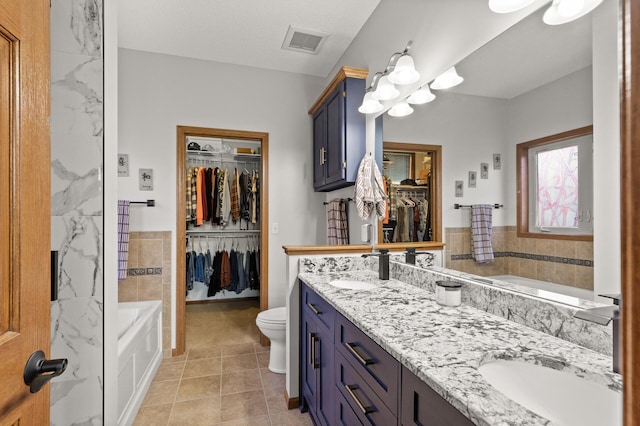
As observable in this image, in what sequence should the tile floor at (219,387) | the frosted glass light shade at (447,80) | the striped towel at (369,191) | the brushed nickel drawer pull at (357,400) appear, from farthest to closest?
1. the striped towel at (369,191)
2. the tile floor at (219,387)
3. the frosted glass light shade at (447,80)
4. the brushed nickel drawer pull at (357,400)

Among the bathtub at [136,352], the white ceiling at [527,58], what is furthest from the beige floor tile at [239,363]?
the white ceiling at [527,58]

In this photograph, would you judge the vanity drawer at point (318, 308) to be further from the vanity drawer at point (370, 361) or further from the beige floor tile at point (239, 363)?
the beige floor tile at point (239, 363)

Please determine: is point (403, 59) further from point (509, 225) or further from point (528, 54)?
point (509, 225)

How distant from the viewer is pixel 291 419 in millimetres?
2021

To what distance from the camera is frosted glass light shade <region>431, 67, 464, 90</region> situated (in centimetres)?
157

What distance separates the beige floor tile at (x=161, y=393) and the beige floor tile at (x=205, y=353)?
423mm

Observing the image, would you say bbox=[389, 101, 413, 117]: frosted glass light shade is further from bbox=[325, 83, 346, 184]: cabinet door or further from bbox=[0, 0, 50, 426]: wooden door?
bbox=[0, 0, 50, 426]: wooden door

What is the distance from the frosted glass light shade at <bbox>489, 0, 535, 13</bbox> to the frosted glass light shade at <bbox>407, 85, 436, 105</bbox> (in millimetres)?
494

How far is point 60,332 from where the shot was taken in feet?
3.96

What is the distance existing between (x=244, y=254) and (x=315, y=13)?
311 centimetres

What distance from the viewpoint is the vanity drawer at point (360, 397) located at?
1.05m

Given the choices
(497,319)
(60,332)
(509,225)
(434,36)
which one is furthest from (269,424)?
(434,36)

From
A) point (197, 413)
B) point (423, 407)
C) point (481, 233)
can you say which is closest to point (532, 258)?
point (481, 233)

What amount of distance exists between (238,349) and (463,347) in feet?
8.39
